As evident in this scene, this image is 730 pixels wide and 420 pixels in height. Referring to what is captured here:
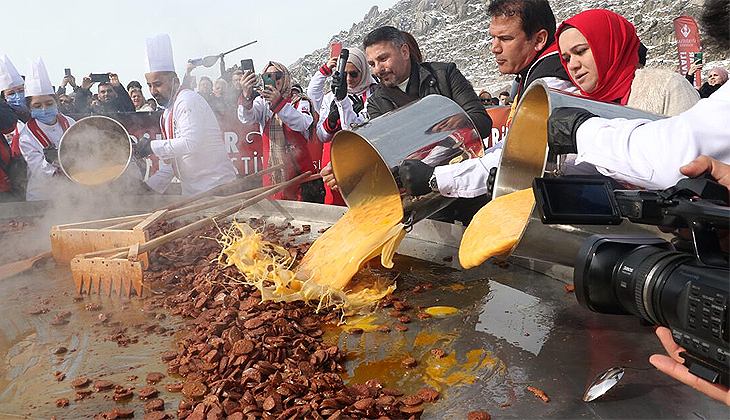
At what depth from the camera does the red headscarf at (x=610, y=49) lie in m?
3.41

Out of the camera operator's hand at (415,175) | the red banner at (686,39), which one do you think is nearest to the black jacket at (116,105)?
the camera operator's hand at (415,175)

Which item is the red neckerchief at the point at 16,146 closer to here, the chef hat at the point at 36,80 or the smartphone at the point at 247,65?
the chef hat at the point at 36,80

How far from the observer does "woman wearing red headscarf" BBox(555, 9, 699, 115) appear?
3.40m

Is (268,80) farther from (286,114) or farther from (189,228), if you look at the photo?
(189,228)

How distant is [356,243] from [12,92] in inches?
266

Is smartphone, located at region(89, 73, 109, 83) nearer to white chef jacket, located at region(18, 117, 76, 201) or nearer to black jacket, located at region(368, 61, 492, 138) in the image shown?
white chef jacket, located at region(18, 117, 76, 201)

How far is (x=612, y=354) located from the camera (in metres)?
2.70

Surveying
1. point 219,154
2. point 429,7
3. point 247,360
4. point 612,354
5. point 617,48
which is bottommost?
point 612,354

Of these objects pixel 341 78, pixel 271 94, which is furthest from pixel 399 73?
pixel 271 94

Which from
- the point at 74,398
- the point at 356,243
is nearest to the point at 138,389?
the point at 74,398

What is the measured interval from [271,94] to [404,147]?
11.9 ft

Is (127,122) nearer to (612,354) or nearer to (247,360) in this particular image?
(247,360)

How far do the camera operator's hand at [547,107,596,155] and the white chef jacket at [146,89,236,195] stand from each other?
450 centimetres

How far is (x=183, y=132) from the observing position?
602 cm
